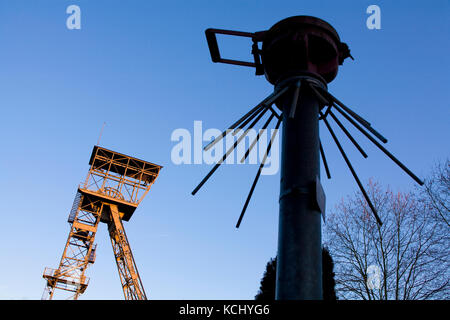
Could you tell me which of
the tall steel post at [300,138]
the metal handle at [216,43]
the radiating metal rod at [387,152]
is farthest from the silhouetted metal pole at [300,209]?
the metal handle at [216,43]

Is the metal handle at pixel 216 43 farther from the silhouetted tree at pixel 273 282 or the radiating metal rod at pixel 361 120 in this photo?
the silhouetted tree at pixel 273 282

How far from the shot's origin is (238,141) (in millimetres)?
3006

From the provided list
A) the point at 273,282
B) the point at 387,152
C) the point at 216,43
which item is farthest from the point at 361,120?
the point at 273,282

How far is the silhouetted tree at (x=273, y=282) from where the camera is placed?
10.6 meters

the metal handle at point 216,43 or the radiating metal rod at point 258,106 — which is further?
the metal handle at point 216,43

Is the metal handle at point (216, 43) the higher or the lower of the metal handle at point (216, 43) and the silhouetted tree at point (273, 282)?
the higher

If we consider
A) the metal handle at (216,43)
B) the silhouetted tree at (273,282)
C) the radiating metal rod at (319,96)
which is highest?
the metal handle at (216,43)

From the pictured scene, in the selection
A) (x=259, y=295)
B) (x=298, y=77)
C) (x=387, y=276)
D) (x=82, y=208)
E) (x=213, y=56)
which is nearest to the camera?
(x=298, y=77)

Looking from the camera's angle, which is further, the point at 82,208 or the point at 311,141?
the point at 82,208

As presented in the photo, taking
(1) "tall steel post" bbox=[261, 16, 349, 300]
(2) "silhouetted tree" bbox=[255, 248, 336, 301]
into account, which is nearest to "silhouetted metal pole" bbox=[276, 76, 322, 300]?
(1) "tall steel post" bbox=[261, 16, 349, 300]
